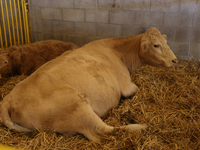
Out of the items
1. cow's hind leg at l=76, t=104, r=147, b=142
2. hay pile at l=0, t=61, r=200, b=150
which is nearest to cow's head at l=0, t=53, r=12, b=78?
hay pile at l=0, t=61, r=200, b=150

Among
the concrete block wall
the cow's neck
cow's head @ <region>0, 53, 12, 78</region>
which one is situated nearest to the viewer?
the cow's neck

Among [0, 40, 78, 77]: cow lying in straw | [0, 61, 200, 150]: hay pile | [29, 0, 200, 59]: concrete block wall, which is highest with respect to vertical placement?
[29, 0, 200, 59]: concrete block wall

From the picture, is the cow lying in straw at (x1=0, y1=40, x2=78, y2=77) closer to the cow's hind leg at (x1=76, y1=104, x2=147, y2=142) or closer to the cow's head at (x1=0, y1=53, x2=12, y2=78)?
the cow's head at (x1=0, y1=53, x2=12, y2=78)

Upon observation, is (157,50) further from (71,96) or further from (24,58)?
(24,58)

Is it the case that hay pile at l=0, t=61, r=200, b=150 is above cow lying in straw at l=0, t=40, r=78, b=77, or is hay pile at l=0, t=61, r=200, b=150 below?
below

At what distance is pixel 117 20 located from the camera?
17.3ft

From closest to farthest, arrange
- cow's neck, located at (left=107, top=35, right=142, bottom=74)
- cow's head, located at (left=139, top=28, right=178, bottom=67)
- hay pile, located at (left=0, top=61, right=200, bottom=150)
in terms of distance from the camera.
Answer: hay pile, located at (left=0, top=61, right=200, bottom=150) < cow's head, located at (left=139, top=28, right=178, bottom=67) < cow's neck, located at (left=107, top=35, right=142, bottom=74)

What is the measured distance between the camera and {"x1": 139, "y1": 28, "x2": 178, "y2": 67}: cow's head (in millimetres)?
3160

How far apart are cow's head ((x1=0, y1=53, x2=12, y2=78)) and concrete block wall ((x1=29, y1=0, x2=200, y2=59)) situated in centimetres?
219

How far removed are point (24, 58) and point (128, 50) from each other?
2.28 metres

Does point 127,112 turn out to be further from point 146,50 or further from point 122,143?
point 146,50

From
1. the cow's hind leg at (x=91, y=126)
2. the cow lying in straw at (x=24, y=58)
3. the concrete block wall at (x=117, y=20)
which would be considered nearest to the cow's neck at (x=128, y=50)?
the cow's hind leg at (x=91, y=126)

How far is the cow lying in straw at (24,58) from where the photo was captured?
13.5 ft

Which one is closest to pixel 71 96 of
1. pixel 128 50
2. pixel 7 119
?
pixel 7 119
